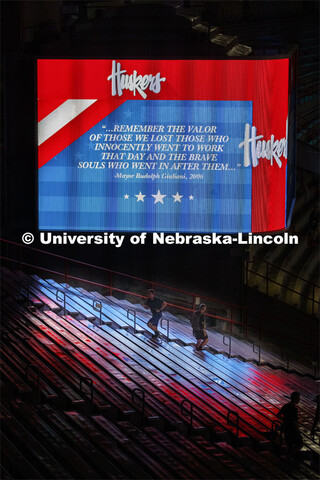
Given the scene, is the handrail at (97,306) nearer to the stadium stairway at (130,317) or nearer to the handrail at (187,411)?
the stadium stairway at (130,317)

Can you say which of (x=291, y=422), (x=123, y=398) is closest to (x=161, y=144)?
(x=123, y=398)

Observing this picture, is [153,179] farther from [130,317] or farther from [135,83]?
[130,317]

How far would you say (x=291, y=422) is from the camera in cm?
1811

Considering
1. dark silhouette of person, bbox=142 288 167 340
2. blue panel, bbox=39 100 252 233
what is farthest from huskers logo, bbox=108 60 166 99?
dark silhouette of person, bbox=142 288 167 340

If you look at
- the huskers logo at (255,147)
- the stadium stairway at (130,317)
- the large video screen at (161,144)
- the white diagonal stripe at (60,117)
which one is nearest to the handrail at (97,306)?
the stadium stairway at (130,317)

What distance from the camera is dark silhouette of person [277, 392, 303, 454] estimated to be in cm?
1803

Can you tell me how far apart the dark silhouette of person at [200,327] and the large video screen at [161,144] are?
2.13m

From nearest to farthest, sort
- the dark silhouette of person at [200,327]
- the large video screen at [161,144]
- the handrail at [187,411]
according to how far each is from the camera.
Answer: the handrail at [187,411] < the dark silhouette of person at [200,327] < the large video screen at [161,144]

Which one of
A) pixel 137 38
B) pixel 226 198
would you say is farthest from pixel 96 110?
pixel 226 198

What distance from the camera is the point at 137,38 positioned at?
77.8 feet

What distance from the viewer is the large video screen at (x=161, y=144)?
22859 mm

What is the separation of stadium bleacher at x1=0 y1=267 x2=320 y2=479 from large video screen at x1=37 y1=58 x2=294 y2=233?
2262 mm

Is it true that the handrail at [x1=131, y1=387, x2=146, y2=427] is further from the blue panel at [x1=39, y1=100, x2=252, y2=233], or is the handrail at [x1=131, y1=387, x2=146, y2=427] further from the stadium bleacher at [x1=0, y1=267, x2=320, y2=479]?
the blue panel at [x1=39, y1=100, x2=252, y2=233]

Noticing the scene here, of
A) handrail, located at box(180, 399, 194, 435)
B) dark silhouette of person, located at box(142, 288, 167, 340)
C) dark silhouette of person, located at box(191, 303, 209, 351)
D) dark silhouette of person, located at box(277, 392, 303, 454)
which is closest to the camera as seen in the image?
dark silhouette of person, located at box(277, 392, 303, 454)
